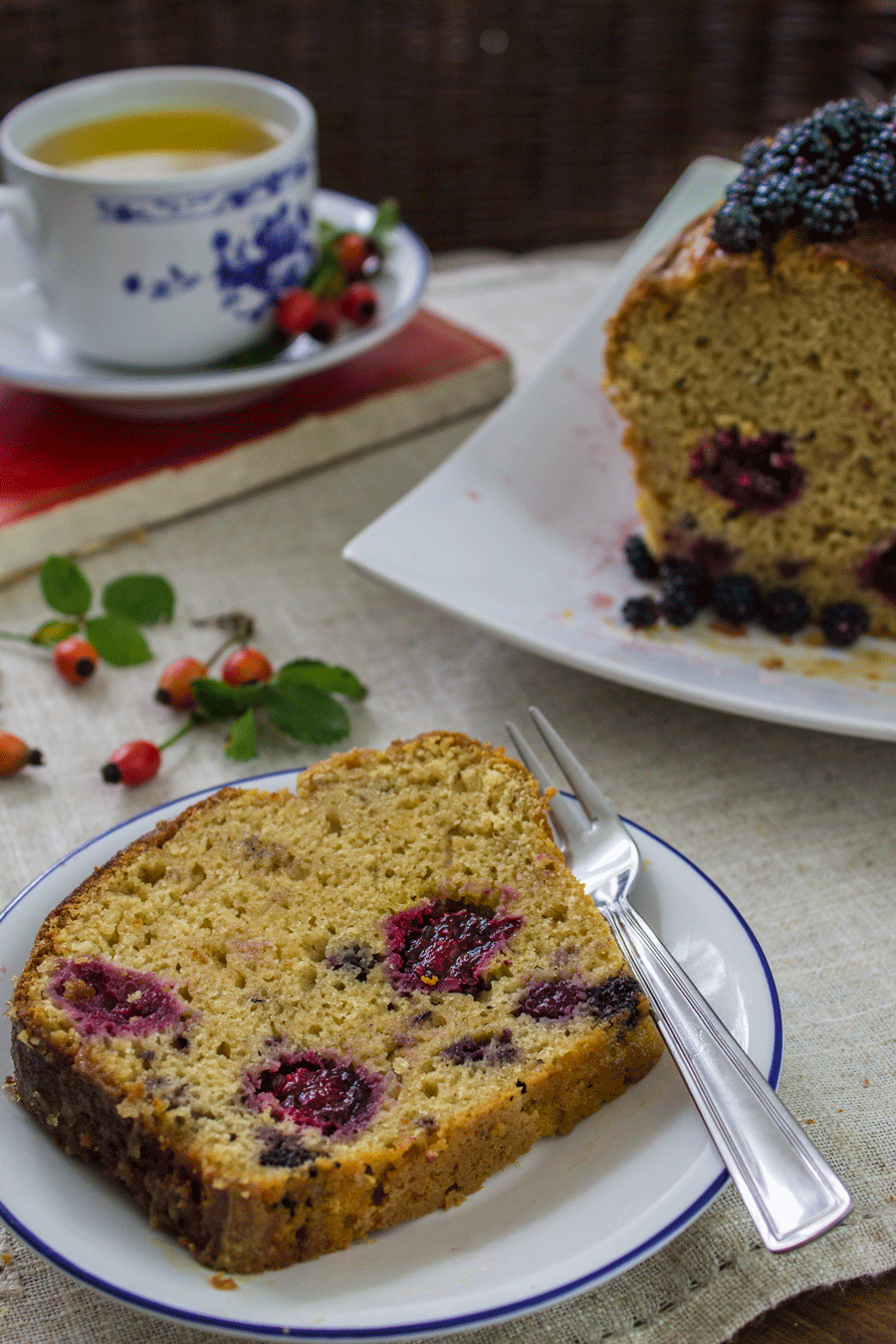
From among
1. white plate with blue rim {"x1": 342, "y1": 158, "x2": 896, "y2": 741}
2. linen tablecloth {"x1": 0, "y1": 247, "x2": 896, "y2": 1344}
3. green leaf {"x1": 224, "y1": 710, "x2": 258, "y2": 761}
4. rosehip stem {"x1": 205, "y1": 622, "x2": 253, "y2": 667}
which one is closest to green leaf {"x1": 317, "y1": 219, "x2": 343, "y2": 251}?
linen tablecloth {"x1": 0, "y1": 247, "x2": 896, "y2": 1344}

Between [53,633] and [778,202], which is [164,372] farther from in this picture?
[778,202]

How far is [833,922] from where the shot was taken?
5.77 feet

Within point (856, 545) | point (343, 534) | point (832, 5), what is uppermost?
point (832, 5)

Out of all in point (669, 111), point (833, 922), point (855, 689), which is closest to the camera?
point (833, 922)

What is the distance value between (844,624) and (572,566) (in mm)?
524

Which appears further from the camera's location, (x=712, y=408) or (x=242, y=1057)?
(x=712, y=408)

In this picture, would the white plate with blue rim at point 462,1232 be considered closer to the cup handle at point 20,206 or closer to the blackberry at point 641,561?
the blackberry at point 641,561

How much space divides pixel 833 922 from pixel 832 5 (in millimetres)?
2973

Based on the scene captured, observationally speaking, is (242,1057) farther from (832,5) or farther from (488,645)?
(832,5)

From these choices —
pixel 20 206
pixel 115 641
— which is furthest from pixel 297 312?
pixel 115 641

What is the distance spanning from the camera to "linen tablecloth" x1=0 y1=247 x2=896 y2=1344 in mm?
1305

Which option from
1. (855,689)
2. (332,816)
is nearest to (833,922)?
(855,689)

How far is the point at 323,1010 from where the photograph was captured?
1.36 metres

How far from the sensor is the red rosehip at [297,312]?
110 inches
